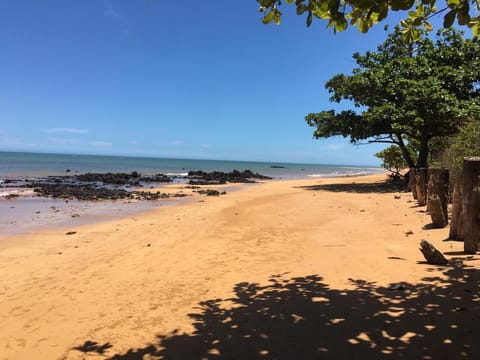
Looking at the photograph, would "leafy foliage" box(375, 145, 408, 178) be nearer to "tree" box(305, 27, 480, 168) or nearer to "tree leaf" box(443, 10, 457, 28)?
"tree" box(305, 27, 480, 168)

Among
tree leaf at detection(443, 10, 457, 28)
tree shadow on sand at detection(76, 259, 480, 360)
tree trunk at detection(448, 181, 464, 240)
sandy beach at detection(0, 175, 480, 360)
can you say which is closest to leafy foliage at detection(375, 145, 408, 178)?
sandy beach at detection(0, 175, 480, 360)

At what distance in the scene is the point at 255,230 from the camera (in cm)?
1038

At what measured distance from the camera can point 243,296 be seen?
17.8ft

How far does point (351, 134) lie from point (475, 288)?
61.5ft

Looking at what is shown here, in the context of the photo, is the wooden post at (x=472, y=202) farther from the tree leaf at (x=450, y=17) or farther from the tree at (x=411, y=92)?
the tree at (x=411, y=92)

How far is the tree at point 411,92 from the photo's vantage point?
59.3ft

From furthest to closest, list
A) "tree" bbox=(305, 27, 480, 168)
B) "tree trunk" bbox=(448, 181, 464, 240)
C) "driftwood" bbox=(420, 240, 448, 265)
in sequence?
"tree" bbox=(305, 27, 480, 168)
"tree trunk" bbox=(448, 181, 464, 240)
"driftwood" bbox=(420, 240, 448, 265)

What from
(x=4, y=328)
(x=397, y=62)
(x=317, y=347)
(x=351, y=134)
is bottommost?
(x=4, y=328)

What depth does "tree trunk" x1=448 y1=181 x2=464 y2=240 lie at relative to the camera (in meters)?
7.16

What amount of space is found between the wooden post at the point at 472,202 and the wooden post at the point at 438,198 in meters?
2.34

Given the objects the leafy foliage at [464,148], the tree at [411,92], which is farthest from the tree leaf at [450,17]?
the tree at [411,92]

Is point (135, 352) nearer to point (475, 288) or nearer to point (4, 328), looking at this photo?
point (4, 328)

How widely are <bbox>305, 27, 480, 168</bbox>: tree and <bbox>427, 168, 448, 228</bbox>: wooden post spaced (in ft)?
31.4

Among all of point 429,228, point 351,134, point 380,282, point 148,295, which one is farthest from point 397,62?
point 148,295
